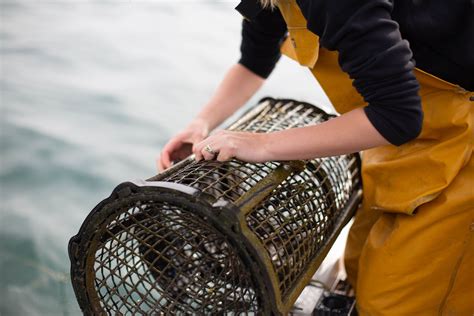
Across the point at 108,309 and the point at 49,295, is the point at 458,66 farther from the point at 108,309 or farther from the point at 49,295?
the point at 49,295

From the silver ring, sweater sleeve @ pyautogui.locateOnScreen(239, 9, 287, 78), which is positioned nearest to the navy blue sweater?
the silver ring

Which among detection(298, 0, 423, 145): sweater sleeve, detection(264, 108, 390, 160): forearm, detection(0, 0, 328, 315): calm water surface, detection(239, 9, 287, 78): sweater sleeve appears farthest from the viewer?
detection(0, 0, 328, 315): calm water surface

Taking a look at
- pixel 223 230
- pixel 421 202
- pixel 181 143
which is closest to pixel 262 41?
pixel 181 143

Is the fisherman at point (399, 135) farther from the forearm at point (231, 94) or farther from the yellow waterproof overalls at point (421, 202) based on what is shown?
the forearm at point (231, 94)

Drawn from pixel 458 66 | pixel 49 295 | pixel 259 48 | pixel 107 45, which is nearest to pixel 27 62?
pixel 107 45

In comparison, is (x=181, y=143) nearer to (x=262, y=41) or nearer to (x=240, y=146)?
(x=262, y=41)

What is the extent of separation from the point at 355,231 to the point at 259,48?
64 centimetres

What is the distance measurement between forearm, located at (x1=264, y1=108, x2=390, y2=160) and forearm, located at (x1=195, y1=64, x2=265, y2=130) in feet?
1.92

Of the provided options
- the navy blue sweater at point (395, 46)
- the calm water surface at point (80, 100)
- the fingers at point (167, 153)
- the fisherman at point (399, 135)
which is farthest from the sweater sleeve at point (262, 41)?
the calm water surface at point (80, 100)

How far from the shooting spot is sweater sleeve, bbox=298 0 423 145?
1.21 meters

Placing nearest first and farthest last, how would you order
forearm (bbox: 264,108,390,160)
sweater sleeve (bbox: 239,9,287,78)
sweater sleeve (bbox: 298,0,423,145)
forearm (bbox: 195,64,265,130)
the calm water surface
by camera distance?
sweater sleeve (bbox: 298,0,423,145)
forearm (bbox: 264,108,390,160)
sweater sleeve (bbox: 239,9,287,78)
forearm (bbox: 195,64,265,130)
the calm water surface

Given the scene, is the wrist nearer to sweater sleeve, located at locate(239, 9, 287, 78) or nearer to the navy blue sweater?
the navy blue sweater

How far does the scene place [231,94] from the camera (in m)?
2.00

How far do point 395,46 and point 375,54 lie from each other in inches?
1.6
